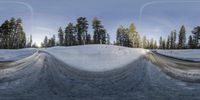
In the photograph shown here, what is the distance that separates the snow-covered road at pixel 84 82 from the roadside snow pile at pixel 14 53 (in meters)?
0.12

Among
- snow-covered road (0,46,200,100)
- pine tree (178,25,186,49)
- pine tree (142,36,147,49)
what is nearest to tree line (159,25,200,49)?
pine tree (178,25,186,49)

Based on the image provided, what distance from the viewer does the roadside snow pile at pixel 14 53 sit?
15.7 feet

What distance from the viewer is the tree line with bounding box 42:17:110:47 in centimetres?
508

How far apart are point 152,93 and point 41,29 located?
1.99 meters

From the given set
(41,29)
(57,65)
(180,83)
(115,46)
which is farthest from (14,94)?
(180,83)

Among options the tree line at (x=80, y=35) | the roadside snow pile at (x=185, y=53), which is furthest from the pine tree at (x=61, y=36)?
the roadside snow pile at (x=185, y=53)

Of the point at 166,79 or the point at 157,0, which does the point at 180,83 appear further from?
the point at 157,0

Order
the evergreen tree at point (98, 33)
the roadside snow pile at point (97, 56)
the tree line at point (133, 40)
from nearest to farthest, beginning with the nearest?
the roadside snow pile at point (97, 56) → the tree line at point (133, 40) → the evergreen tree at point (98, 33)

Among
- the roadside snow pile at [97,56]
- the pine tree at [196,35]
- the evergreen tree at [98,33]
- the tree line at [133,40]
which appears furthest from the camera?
the pine tree at [196,35]

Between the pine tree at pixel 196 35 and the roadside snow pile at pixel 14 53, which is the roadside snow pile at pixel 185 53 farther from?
the roadside snow pile at pixel 14 53

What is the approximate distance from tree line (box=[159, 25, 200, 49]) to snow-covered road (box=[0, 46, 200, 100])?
594 millimetres

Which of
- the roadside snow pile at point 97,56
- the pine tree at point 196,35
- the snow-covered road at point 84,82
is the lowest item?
the snow-covered road at point 84,82

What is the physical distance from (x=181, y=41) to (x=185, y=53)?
0.25 m

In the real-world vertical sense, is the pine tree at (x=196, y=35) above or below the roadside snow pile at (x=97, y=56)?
above
